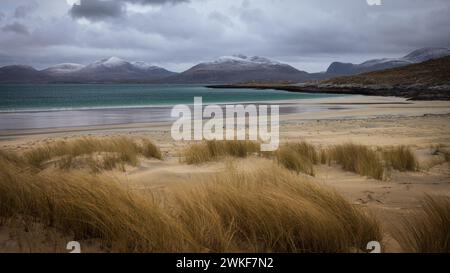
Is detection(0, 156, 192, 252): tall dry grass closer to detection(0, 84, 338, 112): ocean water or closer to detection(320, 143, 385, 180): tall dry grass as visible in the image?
detection(320, 143, 385, 180): tall dry grass

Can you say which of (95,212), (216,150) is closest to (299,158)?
(216,150)

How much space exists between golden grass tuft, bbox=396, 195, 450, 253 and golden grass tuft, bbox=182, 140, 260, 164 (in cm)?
471

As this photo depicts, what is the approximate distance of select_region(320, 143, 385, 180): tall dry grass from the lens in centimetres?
601

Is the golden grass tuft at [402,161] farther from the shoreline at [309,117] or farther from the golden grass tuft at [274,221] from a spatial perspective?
the shoreline at [309,117]

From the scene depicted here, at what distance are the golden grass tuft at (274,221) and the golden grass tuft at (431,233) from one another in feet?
0.88

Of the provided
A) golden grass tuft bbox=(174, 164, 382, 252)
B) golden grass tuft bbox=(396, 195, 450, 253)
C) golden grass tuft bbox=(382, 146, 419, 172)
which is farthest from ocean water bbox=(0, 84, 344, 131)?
golden grass tuft bbox=(396, 195, 450, 253)

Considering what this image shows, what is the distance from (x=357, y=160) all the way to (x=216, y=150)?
9.67 ft

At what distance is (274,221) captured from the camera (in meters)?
3.04

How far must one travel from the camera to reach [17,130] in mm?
15898

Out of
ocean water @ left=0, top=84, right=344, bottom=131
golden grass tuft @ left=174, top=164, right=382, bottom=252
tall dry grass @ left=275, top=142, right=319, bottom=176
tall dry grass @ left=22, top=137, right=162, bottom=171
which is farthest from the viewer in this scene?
ocean water @ left=0, top=84, right=344, bottom=131

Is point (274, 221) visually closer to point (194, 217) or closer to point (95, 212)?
point (194, 217)

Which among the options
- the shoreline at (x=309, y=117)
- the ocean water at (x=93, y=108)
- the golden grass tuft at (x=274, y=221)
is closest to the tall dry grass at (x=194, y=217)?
the golden grass tuft at (x=274, y=221)
